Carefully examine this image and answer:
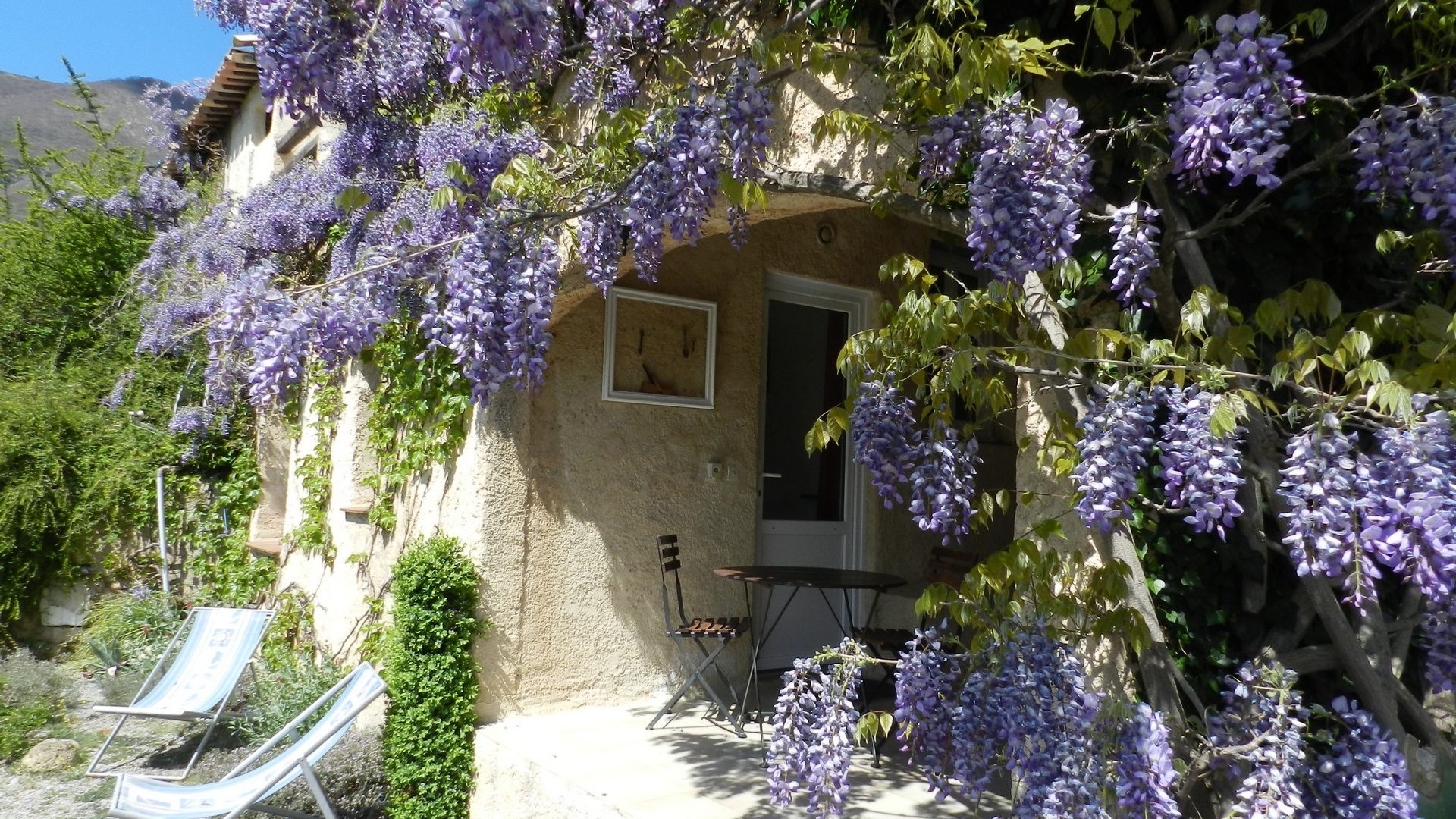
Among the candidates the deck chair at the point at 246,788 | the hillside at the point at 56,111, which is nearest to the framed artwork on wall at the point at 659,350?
the deck chair at the point at 246,788

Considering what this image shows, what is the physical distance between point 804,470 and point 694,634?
167 cm

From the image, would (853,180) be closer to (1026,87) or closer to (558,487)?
(1026,87)

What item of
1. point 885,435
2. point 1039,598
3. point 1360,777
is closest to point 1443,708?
point 1360,777

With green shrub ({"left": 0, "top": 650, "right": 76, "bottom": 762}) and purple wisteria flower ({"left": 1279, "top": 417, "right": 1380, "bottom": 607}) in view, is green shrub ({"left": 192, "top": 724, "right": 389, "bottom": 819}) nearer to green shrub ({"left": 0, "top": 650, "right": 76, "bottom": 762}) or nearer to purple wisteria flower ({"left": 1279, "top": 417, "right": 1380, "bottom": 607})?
green shrub ({"left": 0, "top": 650, "right": 76, "bottom": 762})

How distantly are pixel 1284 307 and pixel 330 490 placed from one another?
18.0 feet

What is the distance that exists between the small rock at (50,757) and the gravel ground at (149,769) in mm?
45

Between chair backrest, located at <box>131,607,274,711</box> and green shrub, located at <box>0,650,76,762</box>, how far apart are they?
61 centimetres

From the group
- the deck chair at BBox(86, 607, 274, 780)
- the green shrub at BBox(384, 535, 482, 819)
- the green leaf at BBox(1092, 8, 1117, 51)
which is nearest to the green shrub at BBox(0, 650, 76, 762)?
the deck chair at BBox(86, 607, 274, 780)

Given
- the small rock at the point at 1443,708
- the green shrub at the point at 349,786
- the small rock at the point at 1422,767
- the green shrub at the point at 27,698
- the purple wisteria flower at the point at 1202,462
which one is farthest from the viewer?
the green shrub at the point at 27,698

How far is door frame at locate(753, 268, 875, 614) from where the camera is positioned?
568 cm

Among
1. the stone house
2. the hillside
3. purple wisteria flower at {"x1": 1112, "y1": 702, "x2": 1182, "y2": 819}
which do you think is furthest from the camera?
the hillside

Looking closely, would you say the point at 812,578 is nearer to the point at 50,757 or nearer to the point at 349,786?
the point at 349,786

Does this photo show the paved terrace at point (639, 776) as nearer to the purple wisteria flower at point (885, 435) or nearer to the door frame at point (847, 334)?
the purple wisteria flower at point (885, 435)

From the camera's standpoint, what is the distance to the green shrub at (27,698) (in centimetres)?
536
